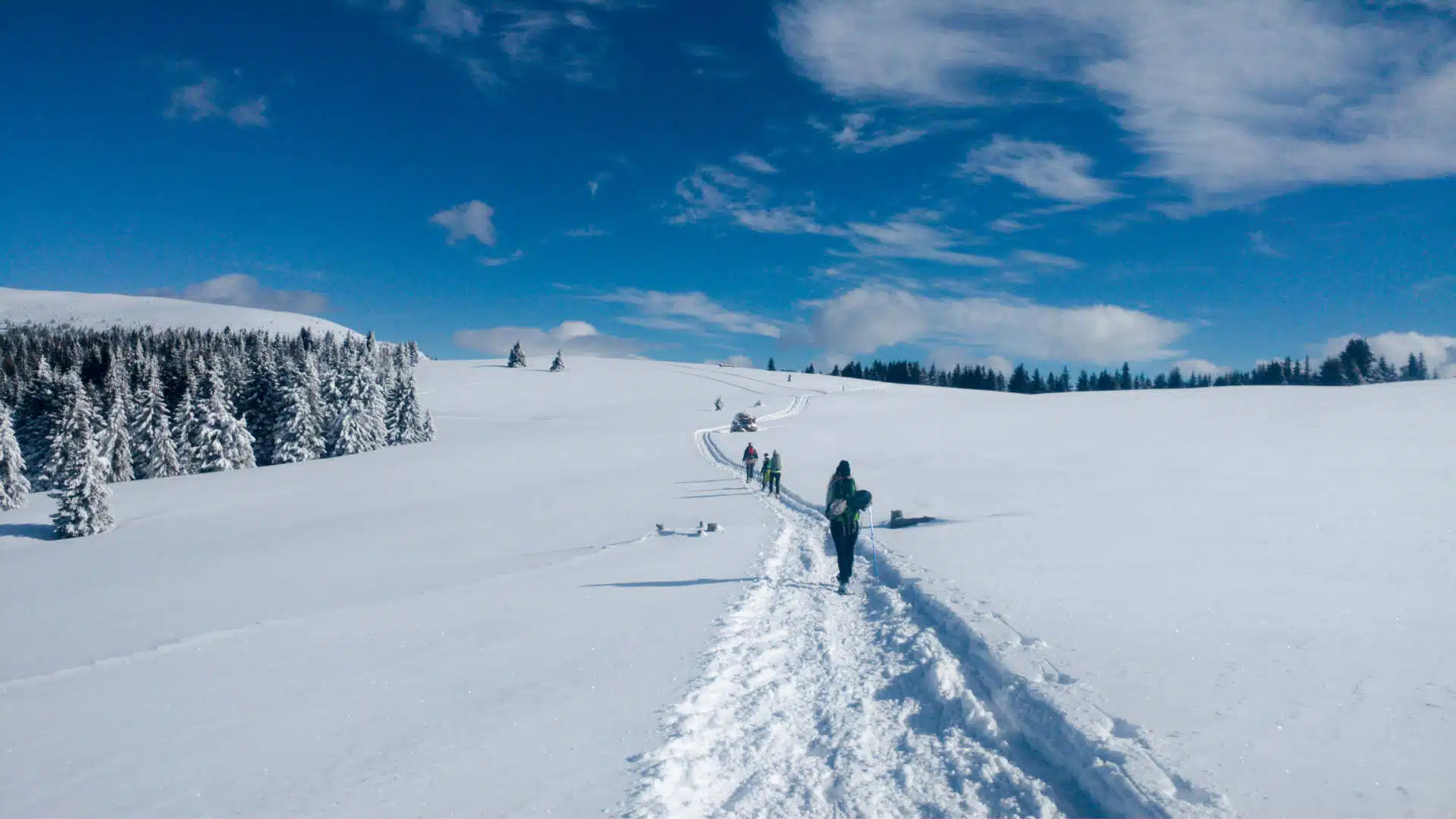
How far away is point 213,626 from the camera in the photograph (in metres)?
12.3

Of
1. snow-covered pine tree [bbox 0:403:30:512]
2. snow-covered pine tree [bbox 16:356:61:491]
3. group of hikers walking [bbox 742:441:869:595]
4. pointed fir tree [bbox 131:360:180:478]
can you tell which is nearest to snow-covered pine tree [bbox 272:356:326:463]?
pointed fir tree [bbox 131:360:180:478]

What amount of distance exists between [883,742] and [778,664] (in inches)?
85.9

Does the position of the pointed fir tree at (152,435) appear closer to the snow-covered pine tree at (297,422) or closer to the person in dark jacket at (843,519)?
the snow-covered pine tree at (297,422)

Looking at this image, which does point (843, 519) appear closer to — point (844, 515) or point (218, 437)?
point (844, 515)

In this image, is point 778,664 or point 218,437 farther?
point 218,437

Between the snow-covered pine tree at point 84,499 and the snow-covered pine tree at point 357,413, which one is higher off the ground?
the snow-covered pine tree at point 357,413

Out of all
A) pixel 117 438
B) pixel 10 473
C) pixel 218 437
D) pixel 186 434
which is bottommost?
pixel 10 473

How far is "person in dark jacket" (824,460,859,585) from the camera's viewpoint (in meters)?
11.6

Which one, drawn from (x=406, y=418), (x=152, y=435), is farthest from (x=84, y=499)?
(x=406, y=418)

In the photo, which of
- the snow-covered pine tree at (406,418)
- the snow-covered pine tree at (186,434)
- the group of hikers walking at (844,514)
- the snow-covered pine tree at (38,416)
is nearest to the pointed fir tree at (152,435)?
the snow-covered pine tree at (186,434)

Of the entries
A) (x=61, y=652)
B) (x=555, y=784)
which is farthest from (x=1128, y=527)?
(x=61, y=652)

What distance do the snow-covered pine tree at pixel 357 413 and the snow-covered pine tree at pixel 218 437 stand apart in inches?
247

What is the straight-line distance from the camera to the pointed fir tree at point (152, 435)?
52188 mm

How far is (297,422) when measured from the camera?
182ft
